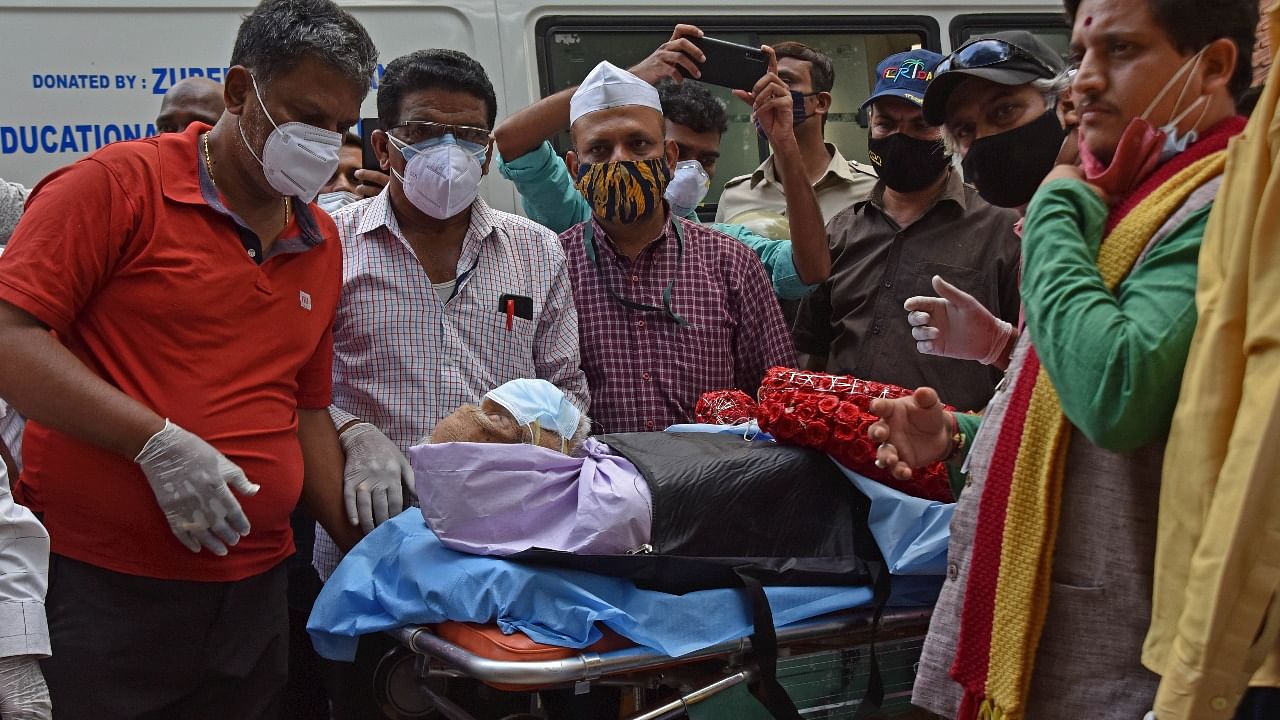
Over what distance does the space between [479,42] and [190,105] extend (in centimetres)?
118

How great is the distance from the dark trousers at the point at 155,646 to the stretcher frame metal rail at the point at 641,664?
31 cm

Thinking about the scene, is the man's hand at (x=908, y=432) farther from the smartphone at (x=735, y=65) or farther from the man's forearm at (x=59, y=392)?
the smartphone at (x=735, y=65)

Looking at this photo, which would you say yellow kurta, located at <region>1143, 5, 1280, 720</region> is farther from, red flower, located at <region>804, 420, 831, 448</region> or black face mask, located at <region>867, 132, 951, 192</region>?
black face mask, located at <region>867, 132, 951, 192</region>

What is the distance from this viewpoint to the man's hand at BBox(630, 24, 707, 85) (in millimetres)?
3568

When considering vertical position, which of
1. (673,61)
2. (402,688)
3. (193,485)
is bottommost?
(402,688)

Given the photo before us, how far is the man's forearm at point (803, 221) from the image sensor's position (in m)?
3.37

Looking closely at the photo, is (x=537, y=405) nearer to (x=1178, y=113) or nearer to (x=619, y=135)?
(x=619, y=135)

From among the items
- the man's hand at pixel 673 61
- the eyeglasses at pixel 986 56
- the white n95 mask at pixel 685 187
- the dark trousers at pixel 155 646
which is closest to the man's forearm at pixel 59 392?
the dark trousers at pixel 155 646

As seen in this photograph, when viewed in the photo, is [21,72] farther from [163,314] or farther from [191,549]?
[191,549]

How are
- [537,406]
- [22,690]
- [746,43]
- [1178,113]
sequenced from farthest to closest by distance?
[746,43] → [537,406] → [22,690] → [1178,113]

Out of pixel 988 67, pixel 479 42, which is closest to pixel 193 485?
pixel 988 67

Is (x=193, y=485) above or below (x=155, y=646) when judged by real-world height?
above

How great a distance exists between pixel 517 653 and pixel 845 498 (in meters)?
0.85

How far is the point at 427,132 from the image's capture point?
3.16 metres
